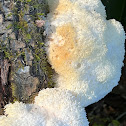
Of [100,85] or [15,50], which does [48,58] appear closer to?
[15,50]

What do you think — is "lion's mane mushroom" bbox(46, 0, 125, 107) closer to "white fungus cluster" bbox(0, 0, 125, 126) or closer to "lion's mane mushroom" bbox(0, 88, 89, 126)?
"white fungus cluster" bbox(0, 0, 125, 126)

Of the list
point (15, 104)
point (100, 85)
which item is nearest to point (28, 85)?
→ point (15, 104)

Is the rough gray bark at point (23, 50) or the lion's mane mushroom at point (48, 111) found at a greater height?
the rough gray bark at point (23, 50)

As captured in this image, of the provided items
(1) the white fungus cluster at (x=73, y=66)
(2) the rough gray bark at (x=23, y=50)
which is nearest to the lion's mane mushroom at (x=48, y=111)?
(1) the white fungus cluster at (x=73, y=66)

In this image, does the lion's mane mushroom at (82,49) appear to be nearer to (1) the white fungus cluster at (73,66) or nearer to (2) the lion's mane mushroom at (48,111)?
(1) the white fungus cluster at (73,66)

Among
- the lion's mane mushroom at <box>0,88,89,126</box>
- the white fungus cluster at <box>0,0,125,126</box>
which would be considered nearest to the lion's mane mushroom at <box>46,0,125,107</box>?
the white fungus cluster at <box>0,0,125,126</box>

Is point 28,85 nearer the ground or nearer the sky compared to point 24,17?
nearer the ground

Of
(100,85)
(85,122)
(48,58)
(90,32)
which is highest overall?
(90,32)

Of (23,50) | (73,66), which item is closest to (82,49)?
(73,66)
